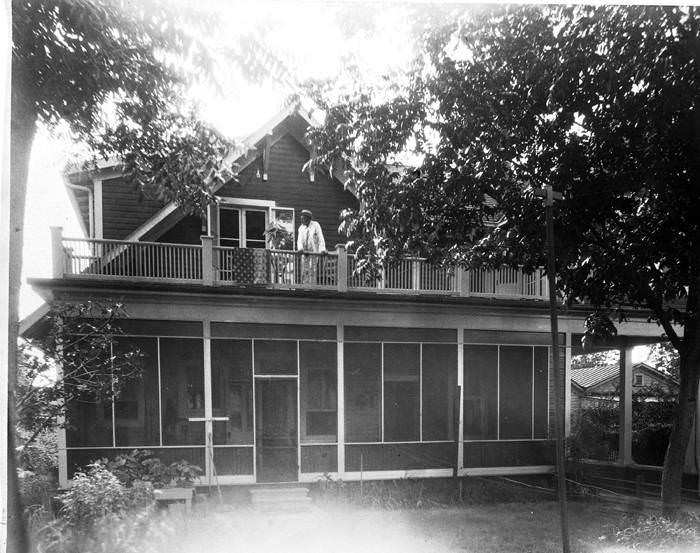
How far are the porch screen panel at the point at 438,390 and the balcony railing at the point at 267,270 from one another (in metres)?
0.35

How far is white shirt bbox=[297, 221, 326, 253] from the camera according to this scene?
2371mm

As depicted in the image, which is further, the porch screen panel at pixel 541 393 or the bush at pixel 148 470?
the porch screen panel at pixel 541 393

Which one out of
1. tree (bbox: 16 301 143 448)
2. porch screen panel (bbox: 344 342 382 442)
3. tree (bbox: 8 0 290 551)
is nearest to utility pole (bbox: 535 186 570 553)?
porch screen panel (bbox: 344 342 382 442)

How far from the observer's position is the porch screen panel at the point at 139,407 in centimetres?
211

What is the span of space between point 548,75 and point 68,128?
7.82 ft

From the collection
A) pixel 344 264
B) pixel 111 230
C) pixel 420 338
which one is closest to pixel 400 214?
pixel 344 264

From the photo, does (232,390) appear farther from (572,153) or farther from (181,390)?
(572,153)

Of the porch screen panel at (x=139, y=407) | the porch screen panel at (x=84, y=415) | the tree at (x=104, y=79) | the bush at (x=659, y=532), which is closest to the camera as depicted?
the tree at (x=104, y=79)

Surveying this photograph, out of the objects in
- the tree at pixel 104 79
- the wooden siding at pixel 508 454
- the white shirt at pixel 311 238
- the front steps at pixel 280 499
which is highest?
the tree at pixel 104 79

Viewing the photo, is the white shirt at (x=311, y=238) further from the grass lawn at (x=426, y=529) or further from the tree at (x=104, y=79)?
the grass lawn at (x=426, y=529)

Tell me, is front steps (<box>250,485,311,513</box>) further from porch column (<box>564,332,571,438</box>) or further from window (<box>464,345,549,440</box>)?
Result: porch column (<box>564,332,571,438</box>)

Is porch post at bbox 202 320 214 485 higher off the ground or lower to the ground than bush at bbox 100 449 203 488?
higher

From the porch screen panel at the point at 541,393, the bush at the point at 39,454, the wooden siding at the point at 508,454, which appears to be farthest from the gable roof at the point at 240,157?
the wooden siding at the point at 508,454

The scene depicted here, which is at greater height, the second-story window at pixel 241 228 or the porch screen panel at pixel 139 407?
the second-story window at pixel 241 228
